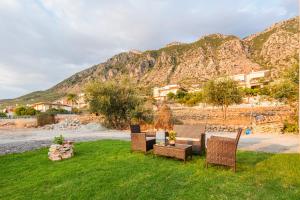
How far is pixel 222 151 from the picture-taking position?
4.48m

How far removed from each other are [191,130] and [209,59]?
284 ft

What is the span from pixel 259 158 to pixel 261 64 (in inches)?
3114

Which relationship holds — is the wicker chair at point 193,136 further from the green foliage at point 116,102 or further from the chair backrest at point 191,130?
the green foliage at point 116,102

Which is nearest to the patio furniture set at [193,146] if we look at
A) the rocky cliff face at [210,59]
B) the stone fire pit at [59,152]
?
the stone fire pit at [59,152]

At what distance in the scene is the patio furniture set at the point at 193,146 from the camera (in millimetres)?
4418

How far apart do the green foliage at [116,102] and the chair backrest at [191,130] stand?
832 cm

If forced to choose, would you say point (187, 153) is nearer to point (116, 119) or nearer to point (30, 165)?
point (30, 165)

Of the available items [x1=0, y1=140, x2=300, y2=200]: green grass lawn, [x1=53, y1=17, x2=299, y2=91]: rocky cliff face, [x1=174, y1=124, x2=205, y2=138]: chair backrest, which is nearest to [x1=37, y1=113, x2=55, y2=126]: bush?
[x1=0, y1=140, x2=300, y2=200]: green grass lawn

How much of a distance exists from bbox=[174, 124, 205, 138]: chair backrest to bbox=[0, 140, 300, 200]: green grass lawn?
73 cm

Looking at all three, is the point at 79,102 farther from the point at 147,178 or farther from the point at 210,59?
the point at 210,59

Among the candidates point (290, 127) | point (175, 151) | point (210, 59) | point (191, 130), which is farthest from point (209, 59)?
point (175, 151)

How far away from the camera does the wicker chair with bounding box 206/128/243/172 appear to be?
4.37m

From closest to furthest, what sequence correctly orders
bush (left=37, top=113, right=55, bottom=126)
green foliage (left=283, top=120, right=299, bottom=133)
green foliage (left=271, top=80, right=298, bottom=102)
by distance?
green foliage (left=271, top=80, right=298, bottom=102) < green foliage (left=283, top=120, right=299, bottom=133) < bush (left=37, top=113, right=55, bottom=126)

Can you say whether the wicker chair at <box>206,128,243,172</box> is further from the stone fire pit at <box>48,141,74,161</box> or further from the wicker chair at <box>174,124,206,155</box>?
the stone fire pit at <box>48,141,74,161</box>
